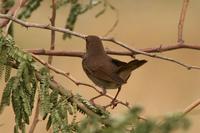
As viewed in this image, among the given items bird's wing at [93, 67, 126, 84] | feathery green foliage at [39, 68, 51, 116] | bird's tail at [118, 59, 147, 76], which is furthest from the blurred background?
feathery green foliage at [39, 68, 51, 116]

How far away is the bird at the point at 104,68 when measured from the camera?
4.11m

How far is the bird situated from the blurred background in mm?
2906

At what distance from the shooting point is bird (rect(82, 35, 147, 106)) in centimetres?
411

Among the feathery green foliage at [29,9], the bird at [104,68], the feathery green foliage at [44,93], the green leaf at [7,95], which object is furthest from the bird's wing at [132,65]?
the feathery green foliage at [29,9]

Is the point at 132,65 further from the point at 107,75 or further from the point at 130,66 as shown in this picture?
the point at 107,75

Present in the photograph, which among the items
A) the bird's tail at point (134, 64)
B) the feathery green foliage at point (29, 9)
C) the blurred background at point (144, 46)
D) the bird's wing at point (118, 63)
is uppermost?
the feathery green foliage at point (29, 9)

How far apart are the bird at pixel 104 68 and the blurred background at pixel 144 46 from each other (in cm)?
291

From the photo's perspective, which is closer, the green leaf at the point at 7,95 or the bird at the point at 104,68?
the green leaf at the point at 7,95

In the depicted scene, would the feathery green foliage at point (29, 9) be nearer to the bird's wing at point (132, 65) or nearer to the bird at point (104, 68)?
the bird at point (104, 68)

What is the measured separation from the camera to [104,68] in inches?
171

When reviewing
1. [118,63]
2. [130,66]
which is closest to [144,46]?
[118,63]

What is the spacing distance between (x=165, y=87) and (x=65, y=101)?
987 centimetres

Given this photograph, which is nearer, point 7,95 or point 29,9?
point 7,95

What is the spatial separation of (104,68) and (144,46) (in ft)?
35.3
